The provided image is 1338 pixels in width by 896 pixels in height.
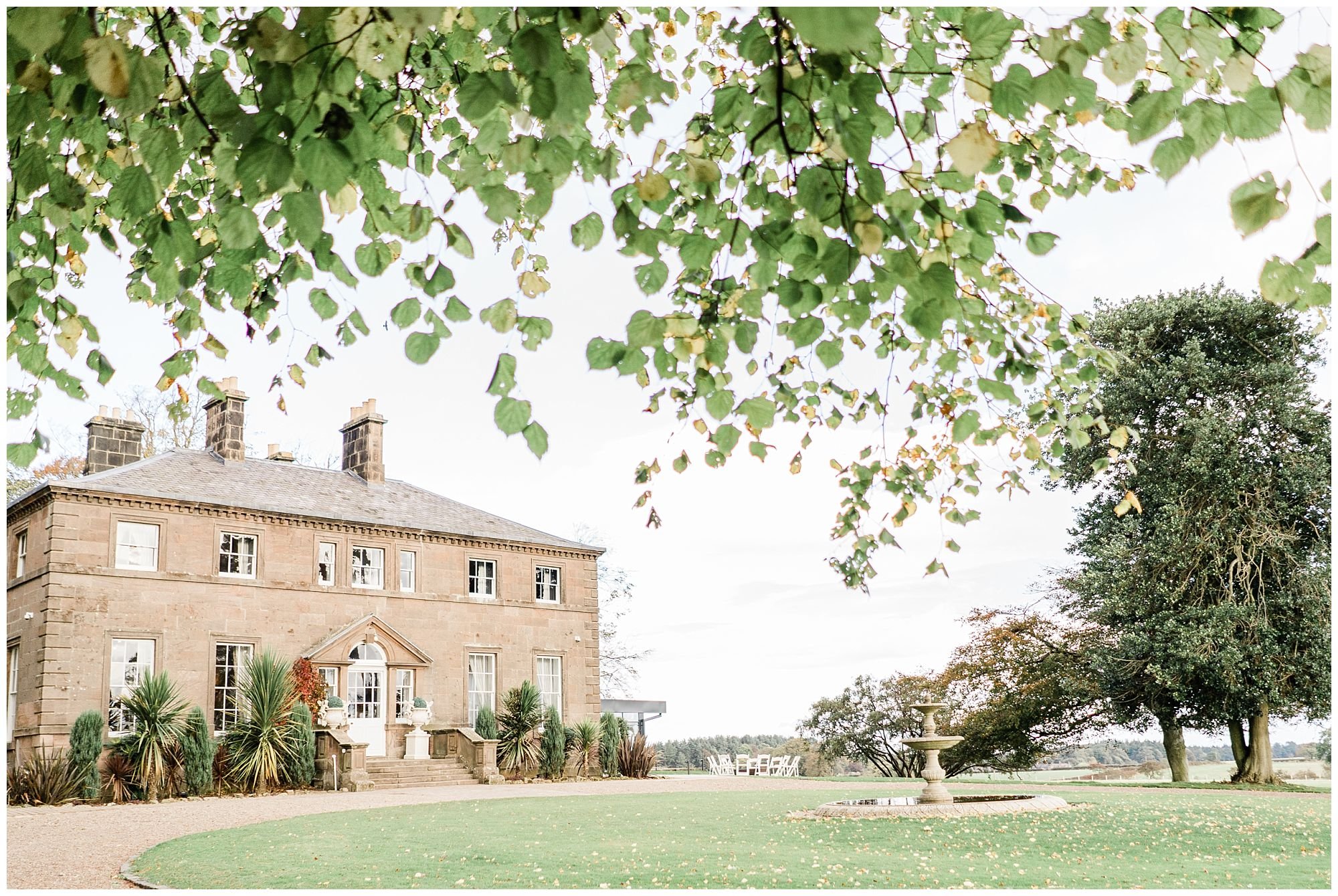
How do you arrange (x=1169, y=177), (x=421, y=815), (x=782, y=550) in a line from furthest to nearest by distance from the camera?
(x=782, y=550) < (x=421, y=815) < (x=1169, y=177)

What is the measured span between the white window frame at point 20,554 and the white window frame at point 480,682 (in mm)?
9470

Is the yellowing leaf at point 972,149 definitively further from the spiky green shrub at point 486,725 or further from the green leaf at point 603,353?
→ the spiky green shrub at point 486,725

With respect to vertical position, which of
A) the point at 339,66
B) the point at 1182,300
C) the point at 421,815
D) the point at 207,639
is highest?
the point at 1182,300

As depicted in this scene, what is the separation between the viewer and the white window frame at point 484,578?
26.1 meters

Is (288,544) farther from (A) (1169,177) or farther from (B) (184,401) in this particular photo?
(A) (1169,177)

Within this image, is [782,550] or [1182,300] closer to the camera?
[1182,300]

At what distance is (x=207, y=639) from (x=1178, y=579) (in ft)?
64.7

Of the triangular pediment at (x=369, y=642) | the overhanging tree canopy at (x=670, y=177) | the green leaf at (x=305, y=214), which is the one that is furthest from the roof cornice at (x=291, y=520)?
the green leaf at (x=305, y=214)

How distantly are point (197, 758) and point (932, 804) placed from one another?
13.3 meters

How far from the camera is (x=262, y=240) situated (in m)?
3.37

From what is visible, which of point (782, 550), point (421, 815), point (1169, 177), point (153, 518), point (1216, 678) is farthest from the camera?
point (782, 550)

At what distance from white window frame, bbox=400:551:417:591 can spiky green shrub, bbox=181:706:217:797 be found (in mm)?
6023

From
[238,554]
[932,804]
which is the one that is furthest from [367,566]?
[932,804]

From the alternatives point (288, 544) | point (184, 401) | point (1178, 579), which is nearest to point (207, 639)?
point (288, 544)
